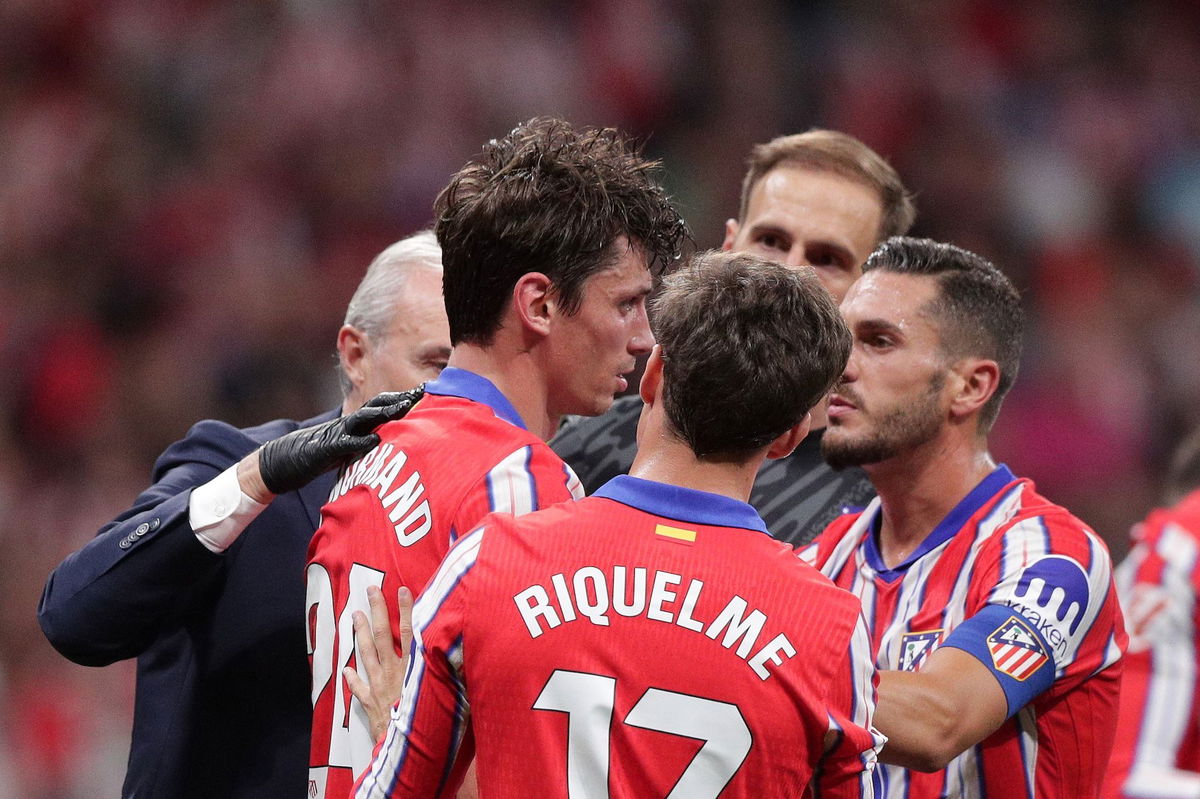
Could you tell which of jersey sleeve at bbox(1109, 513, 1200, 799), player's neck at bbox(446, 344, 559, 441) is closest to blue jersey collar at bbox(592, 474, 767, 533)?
player's neck at bbox(446, 344, 559, 441)

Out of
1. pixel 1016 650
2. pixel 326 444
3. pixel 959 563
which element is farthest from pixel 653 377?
pixel 959 563

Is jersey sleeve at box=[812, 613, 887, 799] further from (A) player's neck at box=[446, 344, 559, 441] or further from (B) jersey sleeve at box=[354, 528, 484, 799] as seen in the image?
(A) player's neck at box=[446, 344, 559, 441]

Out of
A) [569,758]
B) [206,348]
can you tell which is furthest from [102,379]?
[569,758]

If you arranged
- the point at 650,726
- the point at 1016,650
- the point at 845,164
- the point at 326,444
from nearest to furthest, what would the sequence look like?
the point at 650,726, the point at 326,444, the point at 1016,650, the point at 845,164

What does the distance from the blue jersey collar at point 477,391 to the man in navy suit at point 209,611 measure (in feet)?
0.78

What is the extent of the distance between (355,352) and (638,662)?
167 centimetres

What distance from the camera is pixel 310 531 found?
9.97 feet

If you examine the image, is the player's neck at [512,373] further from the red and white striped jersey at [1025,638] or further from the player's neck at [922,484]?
the player's neck at [922,484]

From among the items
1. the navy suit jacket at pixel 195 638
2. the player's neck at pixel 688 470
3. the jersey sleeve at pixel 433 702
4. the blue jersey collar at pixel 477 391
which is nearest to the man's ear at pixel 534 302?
the blue jersey collar at pixel 477 391

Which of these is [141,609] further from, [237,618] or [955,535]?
[955,535]

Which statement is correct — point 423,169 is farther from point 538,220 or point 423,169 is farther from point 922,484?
point 538,220

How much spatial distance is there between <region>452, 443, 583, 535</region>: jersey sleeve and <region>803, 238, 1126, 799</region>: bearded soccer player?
606 millimetres

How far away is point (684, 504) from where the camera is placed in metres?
1.99

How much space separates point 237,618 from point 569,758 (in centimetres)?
119
